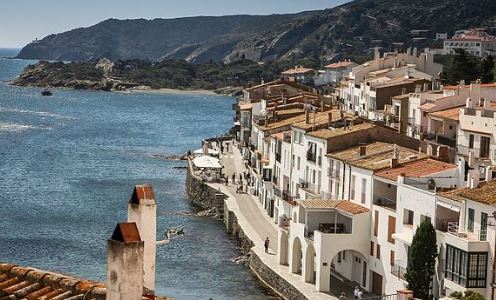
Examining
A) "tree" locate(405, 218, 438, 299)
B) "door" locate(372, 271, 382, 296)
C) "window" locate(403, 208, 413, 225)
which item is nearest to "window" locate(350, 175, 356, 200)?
"door" locate(372, 271, 382, 296)

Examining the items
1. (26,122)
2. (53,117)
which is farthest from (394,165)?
(53,117)

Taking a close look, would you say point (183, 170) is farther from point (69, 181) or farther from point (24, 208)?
point (24, 208)

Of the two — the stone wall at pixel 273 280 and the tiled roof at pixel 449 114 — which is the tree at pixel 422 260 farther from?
the tiled roof at pixel 449 114

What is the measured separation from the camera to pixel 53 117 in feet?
557

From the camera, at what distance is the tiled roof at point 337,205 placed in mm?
42750

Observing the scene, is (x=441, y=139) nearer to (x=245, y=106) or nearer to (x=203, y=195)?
(x=203, y=195)

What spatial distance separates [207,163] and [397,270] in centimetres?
4106

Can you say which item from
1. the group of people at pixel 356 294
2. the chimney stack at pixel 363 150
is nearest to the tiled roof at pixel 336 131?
the chimney stack at pixel 363 150

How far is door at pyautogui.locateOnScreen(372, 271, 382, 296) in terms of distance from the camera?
41.3 m

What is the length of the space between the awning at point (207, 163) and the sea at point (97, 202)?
8.39 feet

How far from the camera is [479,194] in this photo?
34656mm

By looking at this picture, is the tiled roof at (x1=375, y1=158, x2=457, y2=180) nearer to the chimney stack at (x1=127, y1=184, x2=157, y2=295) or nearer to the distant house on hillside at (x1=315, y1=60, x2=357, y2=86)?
the chimney stack at (x1=127, y1=184, x2=157, y2=295)

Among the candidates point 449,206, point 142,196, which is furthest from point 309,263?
point 142,196

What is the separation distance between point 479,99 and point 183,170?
134ft
